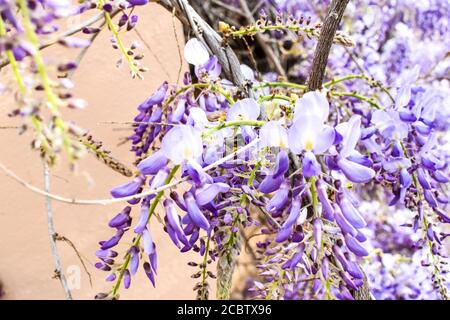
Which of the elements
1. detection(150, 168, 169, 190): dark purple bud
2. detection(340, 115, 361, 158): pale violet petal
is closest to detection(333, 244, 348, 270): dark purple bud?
detection(340, 115, 361, 158): pale violet petal

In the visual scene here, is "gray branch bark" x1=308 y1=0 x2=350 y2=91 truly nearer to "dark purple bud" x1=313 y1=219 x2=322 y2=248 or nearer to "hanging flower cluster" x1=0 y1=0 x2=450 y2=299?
"hanging flower cluster" x1=0 y1=0 x2=450 y2=299

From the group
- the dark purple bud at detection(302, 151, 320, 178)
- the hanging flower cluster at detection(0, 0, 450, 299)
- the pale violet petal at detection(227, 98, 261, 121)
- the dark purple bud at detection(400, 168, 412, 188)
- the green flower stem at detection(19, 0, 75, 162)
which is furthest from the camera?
the dark purple bud at detection(400, 168, 412, 188)

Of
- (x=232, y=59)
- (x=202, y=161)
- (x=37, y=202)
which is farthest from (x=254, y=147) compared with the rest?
(x=37, y=202)

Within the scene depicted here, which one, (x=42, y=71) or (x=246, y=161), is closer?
(x=42, y=71)

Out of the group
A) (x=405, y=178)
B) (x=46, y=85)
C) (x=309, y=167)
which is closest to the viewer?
(x=46, y=85)

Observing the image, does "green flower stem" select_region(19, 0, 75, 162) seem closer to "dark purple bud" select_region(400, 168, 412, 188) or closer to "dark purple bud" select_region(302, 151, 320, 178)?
"dark purple bud" select_region(302, 151, 320, 178)

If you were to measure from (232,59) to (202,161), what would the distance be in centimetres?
21

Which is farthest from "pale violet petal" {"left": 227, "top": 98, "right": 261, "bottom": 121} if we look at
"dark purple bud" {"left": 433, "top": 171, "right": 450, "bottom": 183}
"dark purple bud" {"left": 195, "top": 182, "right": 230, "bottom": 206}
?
"dark purple bud" {"left": 433, "top": 171, "right": 450, "bottom": 183}

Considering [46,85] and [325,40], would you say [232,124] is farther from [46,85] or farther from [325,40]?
[46,85]

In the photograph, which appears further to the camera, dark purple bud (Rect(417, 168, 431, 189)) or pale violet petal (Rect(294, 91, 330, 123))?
dark purple bud (Rect(417, 168, 431, 189))

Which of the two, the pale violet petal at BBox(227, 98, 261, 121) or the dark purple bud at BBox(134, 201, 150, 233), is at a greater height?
the pale violet petal at BBox(227, 98, 261, 121)

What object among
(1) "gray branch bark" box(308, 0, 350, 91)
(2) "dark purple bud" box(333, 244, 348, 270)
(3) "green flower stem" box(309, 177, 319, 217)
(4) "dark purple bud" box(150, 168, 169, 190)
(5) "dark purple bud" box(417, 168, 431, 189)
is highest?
(1) "gray branch bark" box(308, 0, 350, 91)

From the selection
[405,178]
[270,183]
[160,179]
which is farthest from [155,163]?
[405,178]

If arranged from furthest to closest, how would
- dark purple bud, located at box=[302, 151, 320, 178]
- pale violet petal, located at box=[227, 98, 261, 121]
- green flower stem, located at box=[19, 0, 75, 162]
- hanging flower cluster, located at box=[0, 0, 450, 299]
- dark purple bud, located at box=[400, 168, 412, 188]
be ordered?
dark purple bud, located at box=[400, 168, 412, 188], pale violet petal, located at box=[227, 98, 261, 121], dark purple bud, located at box=[302, 151, 320, 178], hanging flower cluster, located at box=[0, 0, 450, 299], green flower stem, located at box=[19, 0, 75, 162]
